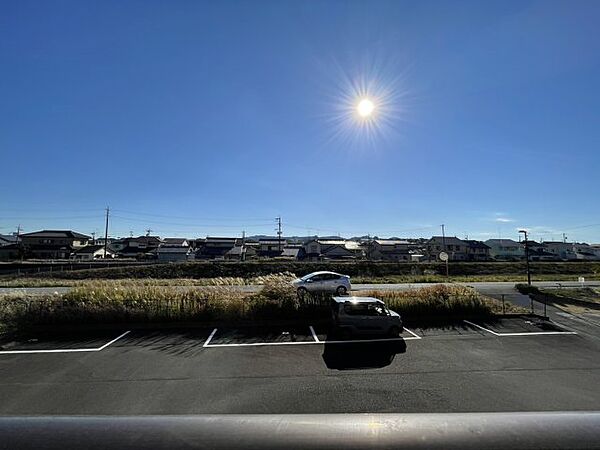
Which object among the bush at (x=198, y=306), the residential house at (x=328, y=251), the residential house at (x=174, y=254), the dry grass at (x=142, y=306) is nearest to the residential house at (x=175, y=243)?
the residential house at (x=174, y=254)

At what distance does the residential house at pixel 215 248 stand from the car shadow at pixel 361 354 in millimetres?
60388

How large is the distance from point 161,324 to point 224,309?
2087 millimetres

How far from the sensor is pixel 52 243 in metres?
64.1

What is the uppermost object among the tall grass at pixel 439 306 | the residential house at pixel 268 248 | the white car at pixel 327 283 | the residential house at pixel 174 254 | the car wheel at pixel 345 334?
the residential house at pixel 268 248

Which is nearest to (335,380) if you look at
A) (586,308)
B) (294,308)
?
(294,308)

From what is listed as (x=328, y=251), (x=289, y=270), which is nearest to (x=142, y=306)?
(x=289, y=270)

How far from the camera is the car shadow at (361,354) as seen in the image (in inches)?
313

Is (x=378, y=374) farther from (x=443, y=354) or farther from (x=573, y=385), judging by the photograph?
(x=573, y=385)

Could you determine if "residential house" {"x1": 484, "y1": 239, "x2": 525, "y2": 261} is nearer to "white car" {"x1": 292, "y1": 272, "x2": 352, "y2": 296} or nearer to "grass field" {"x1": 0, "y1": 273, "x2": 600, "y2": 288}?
"grass field" {"x1": 0, "y1": 273, "x2": 600, "y2": 288}

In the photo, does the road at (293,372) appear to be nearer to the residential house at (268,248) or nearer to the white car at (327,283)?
the white car at (327,283)

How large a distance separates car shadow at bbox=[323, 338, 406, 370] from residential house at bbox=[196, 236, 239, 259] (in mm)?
60388

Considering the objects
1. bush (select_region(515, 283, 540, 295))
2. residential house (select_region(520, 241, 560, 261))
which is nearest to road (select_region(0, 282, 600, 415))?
bush (select_region(515, 283, 540, 295))

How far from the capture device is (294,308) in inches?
493

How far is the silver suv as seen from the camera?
1012 cm
